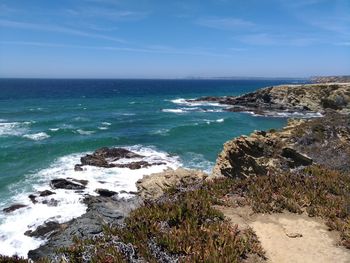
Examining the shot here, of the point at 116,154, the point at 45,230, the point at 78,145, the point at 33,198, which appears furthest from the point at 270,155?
the point at 78,145

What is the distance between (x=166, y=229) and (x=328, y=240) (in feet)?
15.8

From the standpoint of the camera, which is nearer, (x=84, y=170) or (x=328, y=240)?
(x=328, y=240)

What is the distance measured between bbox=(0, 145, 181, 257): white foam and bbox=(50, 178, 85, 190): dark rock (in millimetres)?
604

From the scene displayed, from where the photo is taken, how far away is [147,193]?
23.5m

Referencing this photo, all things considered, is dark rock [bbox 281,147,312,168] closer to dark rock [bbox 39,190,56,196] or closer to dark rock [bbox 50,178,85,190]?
dark rock [bbox 50,178,85,190]

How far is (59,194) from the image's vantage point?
3083 cm

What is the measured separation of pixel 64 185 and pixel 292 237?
989 inches

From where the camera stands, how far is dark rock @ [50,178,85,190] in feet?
106

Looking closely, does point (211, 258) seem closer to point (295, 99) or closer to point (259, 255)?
point (259, 255)

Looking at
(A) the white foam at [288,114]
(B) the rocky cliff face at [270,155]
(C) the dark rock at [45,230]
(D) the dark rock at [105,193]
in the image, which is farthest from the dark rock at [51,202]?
(A) the white foam at [288,114]

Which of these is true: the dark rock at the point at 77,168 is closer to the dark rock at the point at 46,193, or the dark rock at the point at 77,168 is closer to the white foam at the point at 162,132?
→ the dark rock at the point at 46,193

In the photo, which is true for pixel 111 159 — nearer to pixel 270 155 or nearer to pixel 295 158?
pixel 270 155

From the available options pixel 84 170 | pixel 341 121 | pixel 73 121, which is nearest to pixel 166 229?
pixel 84 170

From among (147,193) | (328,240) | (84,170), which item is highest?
(328,240)
